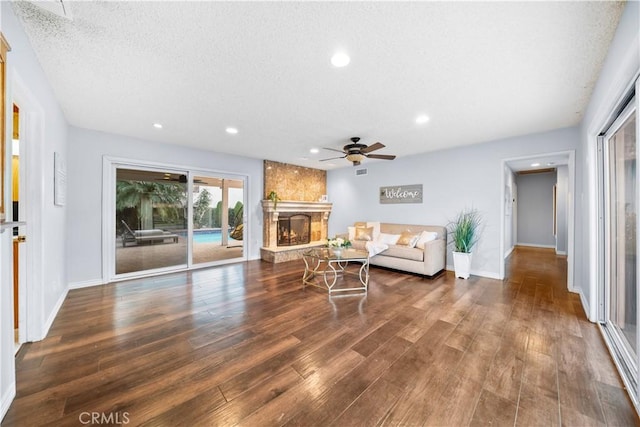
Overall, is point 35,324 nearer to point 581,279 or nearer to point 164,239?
point 164,239

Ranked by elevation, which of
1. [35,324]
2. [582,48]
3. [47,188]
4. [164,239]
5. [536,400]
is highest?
[582,48]

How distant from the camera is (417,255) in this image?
14.6 feet

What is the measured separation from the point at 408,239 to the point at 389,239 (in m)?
0.46

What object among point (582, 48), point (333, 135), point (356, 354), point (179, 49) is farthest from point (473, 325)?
point (179, 49)

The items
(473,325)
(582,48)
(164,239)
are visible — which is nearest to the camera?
(582,48)

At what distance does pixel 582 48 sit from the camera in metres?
1.89

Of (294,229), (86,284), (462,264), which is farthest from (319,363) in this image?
(294,229)

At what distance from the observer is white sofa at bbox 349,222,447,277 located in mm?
4359

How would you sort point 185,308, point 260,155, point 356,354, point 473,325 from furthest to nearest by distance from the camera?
1. point 260,155
2. point 185,308
3. point 473,325
4. point 356,354

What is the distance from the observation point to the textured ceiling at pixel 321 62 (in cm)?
158

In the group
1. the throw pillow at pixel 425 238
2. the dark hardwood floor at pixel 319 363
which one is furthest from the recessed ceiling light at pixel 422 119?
the dark hardwood floor at pixel 319 363

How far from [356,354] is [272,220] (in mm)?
4316

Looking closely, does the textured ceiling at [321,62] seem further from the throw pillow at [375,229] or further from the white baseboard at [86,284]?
the throw pillow at [375,229]

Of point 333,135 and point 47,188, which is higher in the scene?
point 333,135
